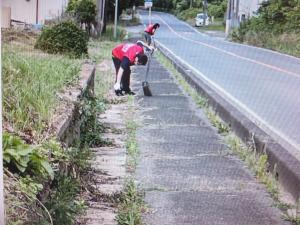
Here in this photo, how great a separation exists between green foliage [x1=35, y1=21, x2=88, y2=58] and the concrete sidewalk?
4.28m

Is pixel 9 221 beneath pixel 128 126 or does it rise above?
above

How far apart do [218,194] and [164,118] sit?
4512 mm

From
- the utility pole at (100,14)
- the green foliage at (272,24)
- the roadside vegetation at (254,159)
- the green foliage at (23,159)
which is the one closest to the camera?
the green foliage at (23,159)

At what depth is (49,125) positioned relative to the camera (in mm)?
5027

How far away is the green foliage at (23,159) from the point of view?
3.73m

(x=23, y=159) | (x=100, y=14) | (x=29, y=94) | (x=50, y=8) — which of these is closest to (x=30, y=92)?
(x=29, y=94)

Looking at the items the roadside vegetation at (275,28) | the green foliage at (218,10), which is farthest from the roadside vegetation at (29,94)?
the green foliage at (218,10)

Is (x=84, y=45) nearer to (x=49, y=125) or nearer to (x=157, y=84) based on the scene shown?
(x=157, y=84)

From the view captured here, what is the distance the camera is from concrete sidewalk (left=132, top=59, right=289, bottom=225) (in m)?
5.00

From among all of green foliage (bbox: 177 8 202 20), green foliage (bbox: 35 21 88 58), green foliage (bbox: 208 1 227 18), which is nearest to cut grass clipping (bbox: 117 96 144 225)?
green foliage (bbox: 35 21 88 58)

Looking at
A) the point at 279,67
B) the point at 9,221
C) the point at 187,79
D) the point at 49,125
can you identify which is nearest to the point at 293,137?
the point at 49,125

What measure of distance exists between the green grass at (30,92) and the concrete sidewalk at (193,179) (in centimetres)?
119

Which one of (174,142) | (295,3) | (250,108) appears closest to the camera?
(174,142)

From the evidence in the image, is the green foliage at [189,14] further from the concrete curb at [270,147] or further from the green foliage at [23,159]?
the green foliage at [23,159]
